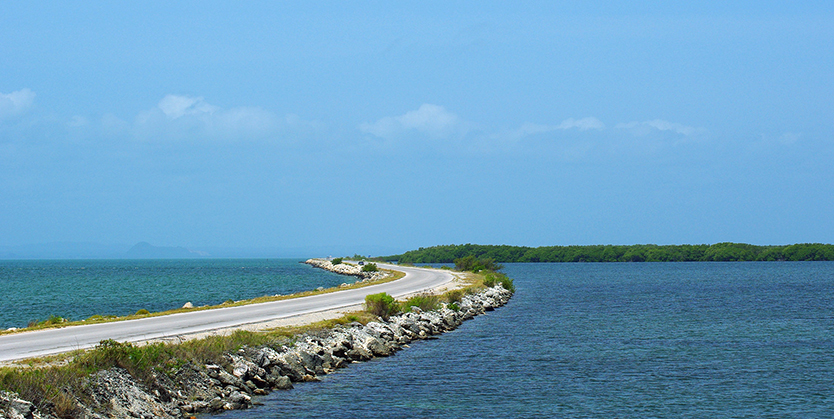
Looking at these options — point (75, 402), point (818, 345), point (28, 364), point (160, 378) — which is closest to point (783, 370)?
point (818, 345)

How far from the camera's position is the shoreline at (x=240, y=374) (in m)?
15.0

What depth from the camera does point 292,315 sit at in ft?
99.8

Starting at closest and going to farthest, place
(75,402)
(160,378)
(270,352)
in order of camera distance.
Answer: (75,402), (160,378), (270,352)

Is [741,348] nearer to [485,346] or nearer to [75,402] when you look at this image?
[485,346]

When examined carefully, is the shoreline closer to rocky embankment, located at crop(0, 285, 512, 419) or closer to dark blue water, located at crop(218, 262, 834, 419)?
rocky embankment, located at crop(0, 285, 512, 419)

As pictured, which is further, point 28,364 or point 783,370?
point 783,370

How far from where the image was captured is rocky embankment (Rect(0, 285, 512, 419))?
48.7ft

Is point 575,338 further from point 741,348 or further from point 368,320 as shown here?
point 368,320

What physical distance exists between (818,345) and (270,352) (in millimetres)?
21683

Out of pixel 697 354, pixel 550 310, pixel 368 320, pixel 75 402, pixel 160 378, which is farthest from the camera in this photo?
pixel 550 310

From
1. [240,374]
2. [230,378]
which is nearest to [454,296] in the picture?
[240,374]

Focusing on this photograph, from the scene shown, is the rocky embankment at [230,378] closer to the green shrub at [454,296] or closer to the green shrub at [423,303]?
the green shrub at [423,303]

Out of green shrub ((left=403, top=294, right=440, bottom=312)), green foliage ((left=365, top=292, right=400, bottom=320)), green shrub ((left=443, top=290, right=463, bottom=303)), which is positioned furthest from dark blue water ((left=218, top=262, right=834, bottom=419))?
green shrub ((left=443, top=290, right=463, bottom=303))

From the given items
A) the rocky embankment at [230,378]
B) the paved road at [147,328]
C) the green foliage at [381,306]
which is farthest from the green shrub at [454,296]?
the rocky embankment at [230,378]
